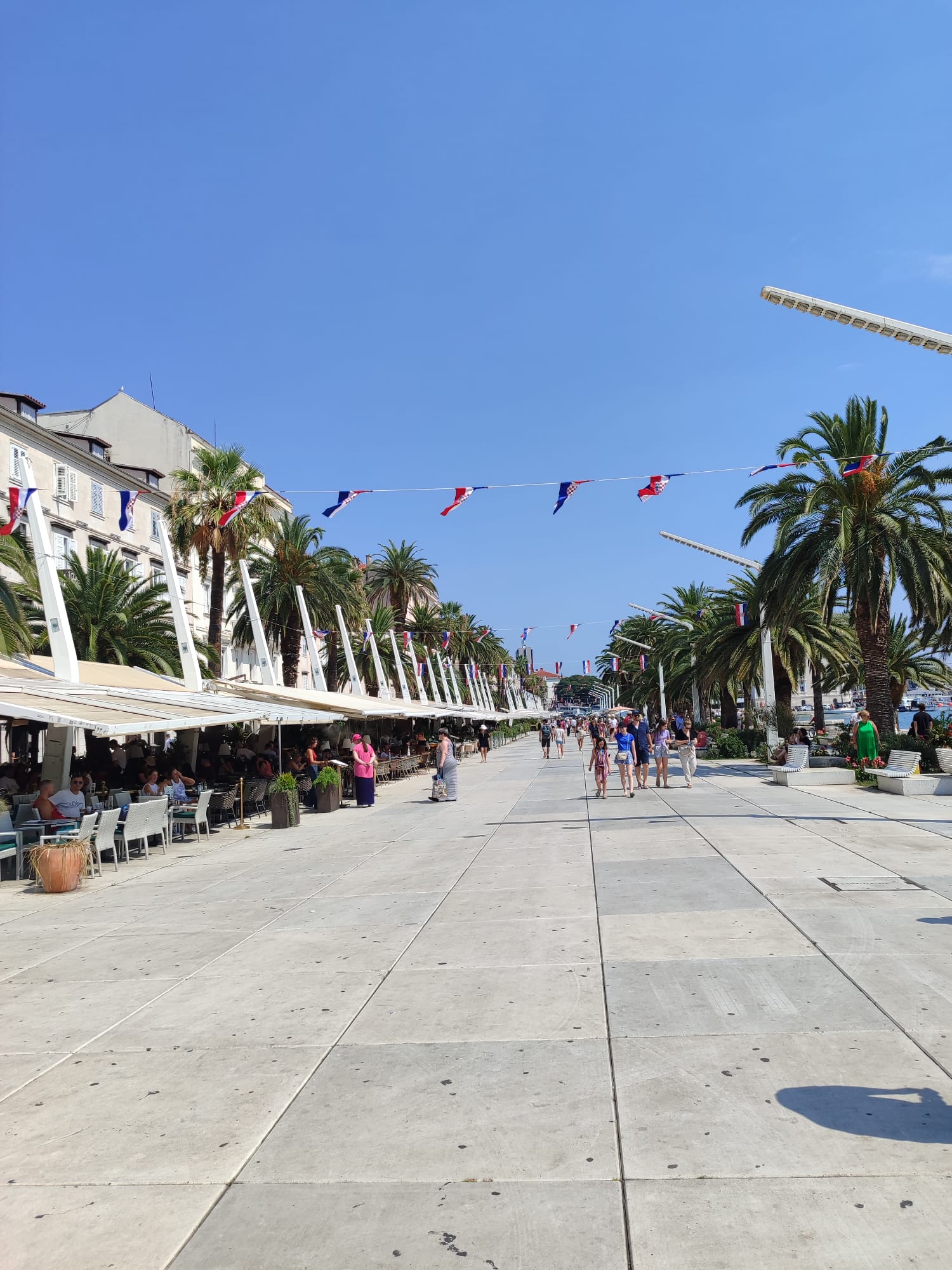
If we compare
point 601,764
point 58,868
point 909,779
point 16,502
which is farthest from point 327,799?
point 909,779

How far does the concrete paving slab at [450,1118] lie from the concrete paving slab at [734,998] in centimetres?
63

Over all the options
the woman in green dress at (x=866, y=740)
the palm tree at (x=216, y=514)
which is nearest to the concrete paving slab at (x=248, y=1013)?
the woman in green dress at (x=866, y=740)

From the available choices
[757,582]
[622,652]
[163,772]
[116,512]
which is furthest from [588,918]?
[622,652]

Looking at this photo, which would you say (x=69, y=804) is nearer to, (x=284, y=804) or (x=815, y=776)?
(x=284, y=804)

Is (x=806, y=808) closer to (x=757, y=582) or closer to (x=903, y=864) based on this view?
(x=903, y=864)

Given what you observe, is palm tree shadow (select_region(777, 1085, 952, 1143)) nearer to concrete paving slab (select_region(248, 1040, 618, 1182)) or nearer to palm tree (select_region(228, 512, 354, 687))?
concrete paving slab (select_region(248, 1040, 618, 1182))

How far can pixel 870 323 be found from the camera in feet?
37.0

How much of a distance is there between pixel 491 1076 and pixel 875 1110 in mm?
1779

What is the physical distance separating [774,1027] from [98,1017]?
4.12m

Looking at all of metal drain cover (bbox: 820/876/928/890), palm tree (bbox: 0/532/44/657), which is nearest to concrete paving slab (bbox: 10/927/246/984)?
metal drain cover (bbox: 820/876/928/890)

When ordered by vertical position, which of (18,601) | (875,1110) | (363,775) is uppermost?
(18,601)

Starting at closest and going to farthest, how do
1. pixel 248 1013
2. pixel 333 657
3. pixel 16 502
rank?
pixel 248 1013 → pixel 16 502 → pixel 333 657

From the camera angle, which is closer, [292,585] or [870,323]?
[870,323]

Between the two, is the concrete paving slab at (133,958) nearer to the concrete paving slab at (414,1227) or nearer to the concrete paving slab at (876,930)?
the concrete paving slab at (414,1227)
